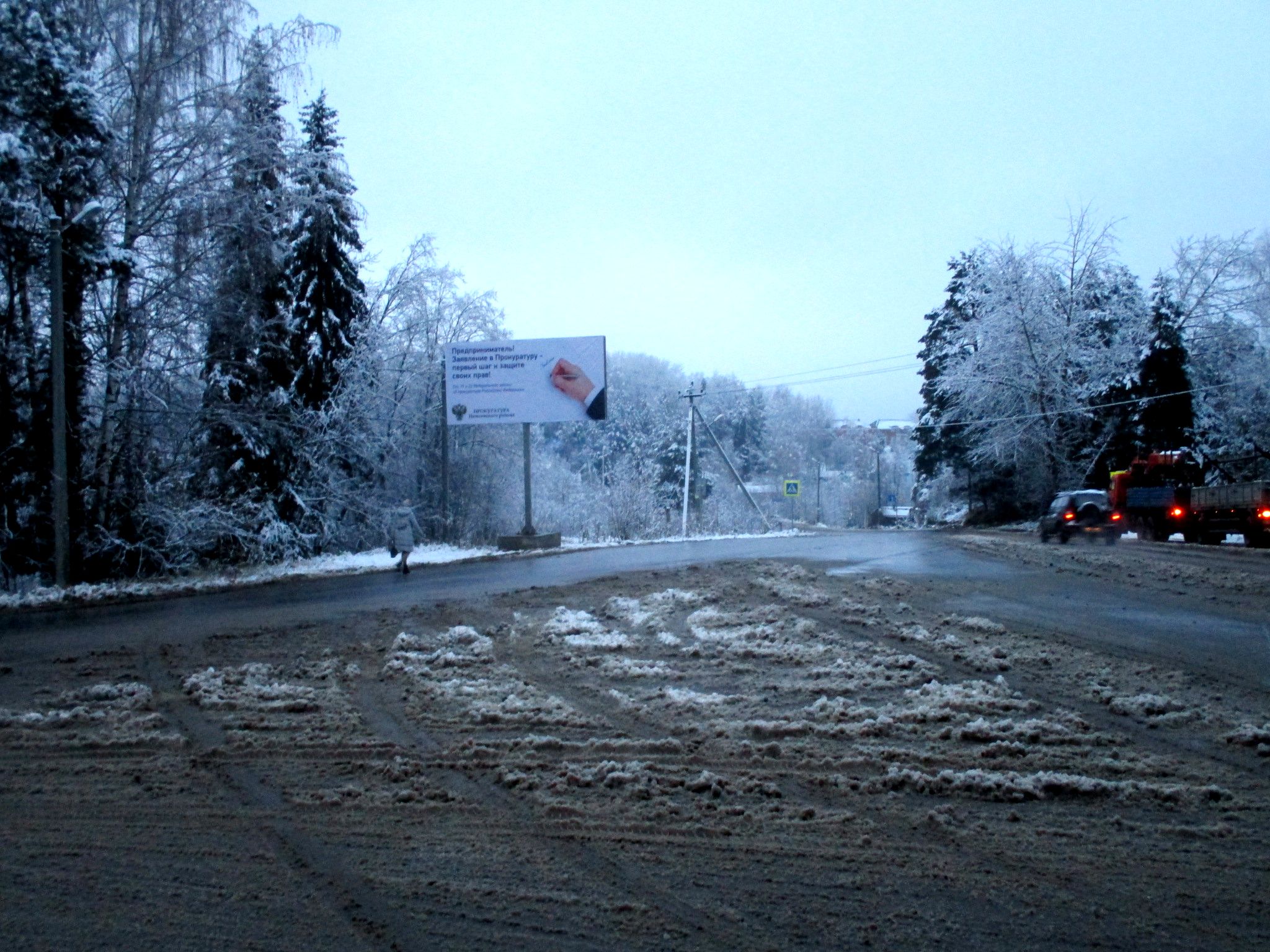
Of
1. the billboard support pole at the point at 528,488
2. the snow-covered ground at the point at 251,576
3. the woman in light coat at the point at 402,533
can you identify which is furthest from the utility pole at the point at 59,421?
the billboard support pole at the point at 528,488

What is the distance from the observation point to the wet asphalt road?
977cm

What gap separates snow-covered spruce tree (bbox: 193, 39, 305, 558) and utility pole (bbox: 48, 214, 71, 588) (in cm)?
462

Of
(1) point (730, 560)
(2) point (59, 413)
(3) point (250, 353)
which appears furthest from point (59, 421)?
(1) point (730, 560)

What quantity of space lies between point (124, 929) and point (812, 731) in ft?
13.1

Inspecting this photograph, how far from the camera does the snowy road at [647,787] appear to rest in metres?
3.84

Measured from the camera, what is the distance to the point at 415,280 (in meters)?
36.4

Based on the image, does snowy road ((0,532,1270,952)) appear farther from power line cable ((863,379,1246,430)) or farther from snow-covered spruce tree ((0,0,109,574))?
power line cable ((863,379,1246,430))

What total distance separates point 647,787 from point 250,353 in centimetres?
2141

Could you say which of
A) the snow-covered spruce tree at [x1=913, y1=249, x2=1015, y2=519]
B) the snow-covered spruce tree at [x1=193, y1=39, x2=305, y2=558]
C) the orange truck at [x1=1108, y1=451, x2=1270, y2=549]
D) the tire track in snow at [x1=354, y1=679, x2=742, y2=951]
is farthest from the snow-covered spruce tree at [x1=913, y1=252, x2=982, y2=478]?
the tire track in snow at [x1=354, y1=679, x2=742, y2=951]

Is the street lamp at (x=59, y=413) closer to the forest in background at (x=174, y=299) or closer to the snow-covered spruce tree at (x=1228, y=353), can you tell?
the forest in background at (x=174, y=299)

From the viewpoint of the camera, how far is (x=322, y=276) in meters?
31.6

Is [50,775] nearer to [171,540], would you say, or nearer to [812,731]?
[812,731]

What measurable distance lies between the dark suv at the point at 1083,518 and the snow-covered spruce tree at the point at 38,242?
81.5ft

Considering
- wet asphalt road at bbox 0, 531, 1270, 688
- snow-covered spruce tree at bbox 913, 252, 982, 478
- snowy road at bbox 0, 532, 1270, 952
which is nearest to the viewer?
snowy road at bbox 0, 532, 1270, 952
